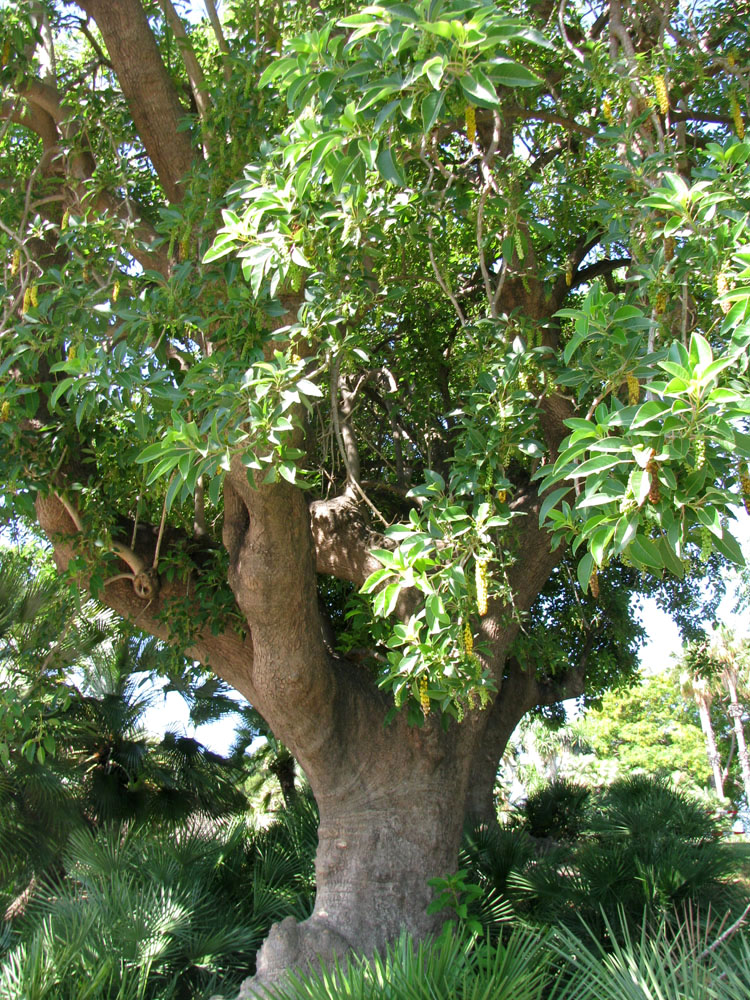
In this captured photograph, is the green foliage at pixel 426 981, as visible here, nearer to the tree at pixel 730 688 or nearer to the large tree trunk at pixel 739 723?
the tree at pixel 730 688

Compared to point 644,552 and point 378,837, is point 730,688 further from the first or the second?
point 644,552

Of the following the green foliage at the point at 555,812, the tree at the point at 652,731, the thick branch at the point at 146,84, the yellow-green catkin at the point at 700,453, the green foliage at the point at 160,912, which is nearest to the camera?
the yellow-green catkin at the point at 700,453

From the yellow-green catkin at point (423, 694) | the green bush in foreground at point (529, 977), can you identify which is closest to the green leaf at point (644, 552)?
the green bush in foreground at point (529, 977)

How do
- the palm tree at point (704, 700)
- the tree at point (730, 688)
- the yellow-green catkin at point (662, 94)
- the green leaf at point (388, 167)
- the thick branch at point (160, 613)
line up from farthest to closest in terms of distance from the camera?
the palm tree at point (704, 700) < the tree at point (730, 688) < the thick branch at point (160, 613) < the yellow-green catkin at point (662, 94) < the green leaf at point (388, 167)

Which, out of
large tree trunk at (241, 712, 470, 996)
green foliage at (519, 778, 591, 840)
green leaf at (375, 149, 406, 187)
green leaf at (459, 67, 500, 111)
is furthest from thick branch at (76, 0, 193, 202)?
green foliage at (519, 778, 591, 840)

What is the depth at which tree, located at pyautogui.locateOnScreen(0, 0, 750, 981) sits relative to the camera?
253cm

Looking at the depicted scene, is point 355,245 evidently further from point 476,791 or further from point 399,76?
point 476,791

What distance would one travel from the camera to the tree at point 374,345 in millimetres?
2529

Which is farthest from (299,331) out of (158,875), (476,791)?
(476,791)

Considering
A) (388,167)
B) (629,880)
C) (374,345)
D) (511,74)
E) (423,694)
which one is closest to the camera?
(511,74)

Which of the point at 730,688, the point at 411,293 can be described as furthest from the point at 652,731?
the point at 411,293

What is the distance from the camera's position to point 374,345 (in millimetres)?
6504

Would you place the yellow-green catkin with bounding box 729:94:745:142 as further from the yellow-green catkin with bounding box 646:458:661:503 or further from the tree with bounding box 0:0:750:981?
the yellow-green catkin with bounding box 646:458:661:503

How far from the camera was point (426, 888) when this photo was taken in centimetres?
472
